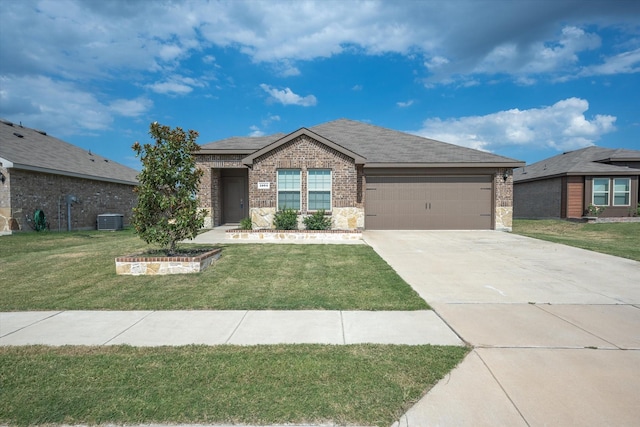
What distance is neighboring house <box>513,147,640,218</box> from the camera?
821 inches

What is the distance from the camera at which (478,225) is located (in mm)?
16547

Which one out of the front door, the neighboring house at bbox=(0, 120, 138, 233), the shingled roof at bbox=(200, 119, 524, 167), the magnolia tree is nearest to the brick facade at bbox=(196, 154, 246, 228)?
the shingled roof at bbox=(200, 119, 524, 167)

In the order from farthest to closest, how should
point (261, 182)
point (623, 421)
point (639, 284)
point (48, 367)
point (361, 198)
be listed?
1. point (361, 198)
2. point (261, 182)
3. point (639, 284)
4. point (48, 367)
5. point (623, 421)

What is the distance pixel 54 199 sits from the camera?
17188 millimetres

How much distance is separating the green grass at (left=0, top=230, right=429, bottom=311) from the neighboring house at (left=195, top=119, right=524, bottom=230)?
5243 millimetres

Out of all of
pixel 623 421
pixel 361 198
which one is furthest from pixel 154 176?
pixel 361 198

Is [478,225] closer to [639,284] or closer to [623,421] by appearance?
[639,284]

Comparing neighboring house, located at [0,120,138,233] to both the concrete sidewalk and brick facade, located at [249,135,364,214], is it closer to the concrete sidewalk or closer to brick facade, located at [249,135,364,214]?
brick facade, located at [249,135,364,214]

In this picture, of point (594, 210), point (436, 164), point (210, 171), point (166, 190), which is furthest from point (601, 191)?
point (166, 190)

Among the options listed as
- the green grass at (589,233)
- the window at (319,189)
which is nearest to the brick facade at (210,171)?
the window at (319,189)

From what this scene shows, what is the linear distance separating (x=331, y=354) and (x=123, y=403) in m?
1.97

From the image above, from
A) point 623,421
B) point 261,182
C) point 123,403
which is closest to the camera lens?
point 623,421

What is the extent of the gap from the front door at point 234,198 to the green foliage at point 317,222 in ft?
19.3

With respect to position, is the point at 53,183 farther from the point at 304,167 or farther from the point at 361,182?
the point at 361,182
